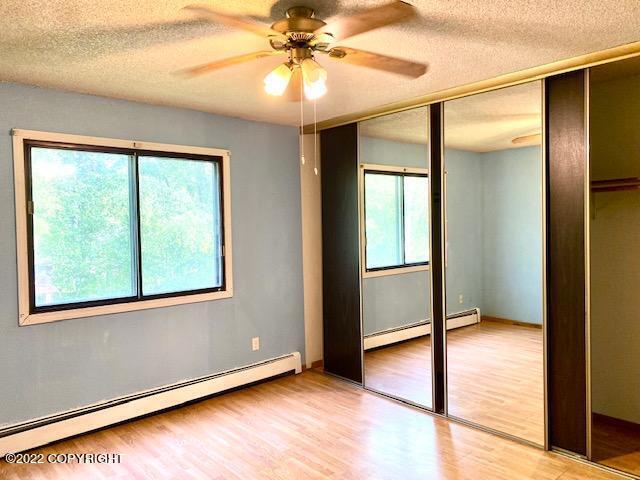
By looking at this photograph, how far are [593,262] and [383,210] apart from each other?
157cm

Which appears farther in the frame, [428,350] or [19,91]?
[428,350]

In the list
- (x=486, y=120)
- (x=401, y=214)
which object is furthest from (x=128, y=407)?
(x=486, y=120)

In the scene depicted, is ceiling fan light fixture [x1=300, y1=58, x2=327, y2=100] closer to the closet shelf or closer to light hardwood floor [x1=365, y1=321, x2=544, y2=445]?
the closet shelf

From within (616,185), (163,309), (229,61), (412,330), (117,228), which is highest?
(229,61)

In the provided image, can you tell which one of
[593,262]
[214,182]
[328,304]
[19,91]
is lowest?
[328,304]

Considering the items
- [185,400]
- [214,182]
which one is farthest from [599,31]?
[185,400]

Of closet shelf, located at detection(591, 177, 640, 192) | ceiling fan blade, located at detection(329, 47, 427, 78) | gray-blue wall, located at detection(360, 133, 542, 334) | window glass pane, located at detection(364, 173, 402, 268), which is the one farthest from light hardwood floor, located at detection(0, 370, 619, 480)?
ceiling fan blade, located at detection(329, 47, 427, 78)

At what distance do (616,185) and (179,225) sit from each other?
3085 mm

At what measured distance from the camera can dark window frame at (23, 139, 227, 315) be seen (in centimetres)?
301

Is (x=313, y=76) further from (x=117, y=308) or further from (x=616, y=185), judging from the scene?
(x=117, y=308)

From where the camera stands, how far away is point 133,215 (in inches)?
137

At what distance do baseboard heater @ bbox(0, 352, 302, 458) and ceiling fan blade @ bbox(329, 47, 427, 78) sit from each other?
2.78m

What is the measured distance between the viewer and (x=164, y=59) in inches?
102

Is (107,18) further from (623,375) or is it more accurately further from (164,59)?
(623,375)
